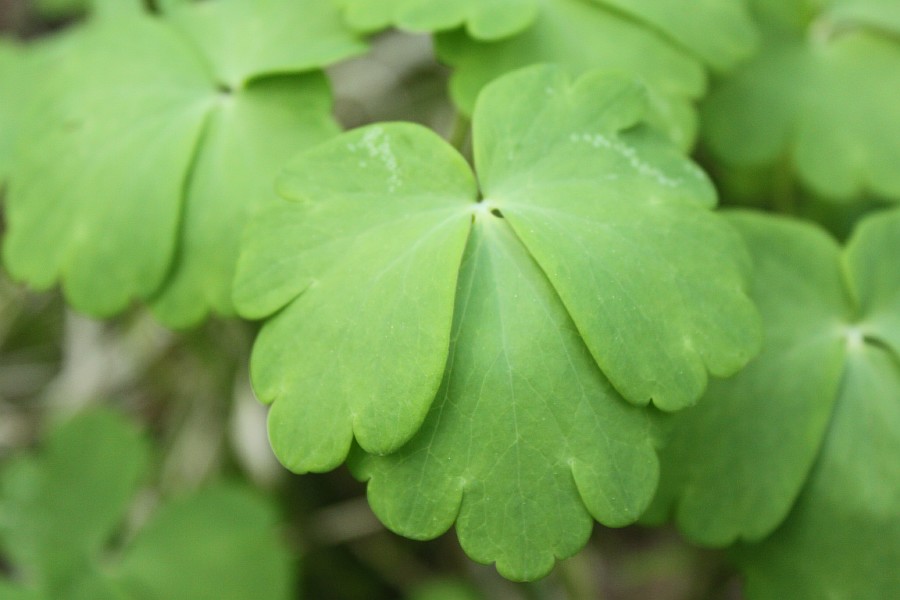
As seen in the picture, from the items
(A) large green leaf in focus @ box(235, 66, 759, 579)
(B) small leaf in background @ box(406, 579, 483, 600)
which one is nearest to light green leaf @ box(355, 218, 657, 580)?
(A) large green leaf in focus @ box(235, 66, 759, 579)

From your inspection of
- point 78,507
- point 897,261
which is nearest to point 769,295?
point 897,261

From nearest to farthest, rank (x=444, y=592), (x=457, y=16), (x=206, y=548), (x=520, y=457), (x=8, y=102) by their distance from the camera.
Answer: (x=520, y=457) → (x=457, y=16) → (x=8, y=102) → (x=206, y=548) → (x=444, y=592)

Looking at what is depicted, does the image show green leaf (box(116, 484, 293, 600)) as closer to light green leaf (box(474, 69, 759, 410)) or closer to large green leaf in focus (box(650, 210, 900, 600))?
large green leaf in focus (box(650, 210, 900, 600))

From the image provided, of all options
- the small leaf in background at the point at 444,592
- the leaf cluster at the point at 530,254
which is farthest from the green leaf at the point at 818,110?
the small leaf in background at the point at 444,592

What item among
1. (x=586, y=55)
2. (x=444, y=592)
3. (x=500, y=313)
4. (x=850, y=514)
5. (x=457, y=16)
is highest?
(x=457, y=16)

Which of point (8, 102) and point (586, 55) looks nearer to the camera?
point (586, 55)

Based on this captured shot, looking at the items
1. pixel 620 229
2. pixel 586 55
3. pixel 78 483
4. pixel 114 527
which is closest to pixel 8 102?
pixel 78 483

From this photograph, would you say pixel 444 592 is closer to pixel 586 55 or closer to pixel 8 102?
pixel 586 55

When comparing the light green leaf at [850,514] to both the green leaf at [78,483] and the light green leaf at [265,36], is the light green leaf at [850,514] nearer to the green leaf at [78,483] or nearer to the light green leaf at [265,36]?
the light green leaf at [265,36]
